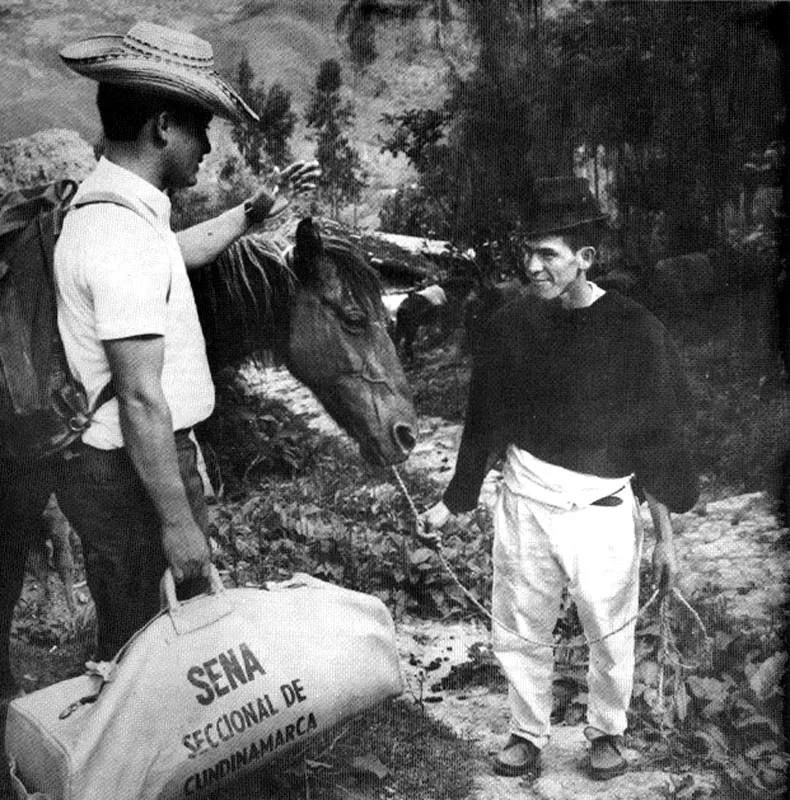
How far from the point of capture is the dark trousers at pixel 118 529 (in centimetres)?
314

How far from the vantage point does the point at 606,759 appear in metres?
3.46

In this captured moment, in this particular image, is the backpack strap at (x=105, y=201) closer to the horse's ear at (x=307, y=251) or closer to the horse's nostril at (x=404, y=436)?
the horse's ear at (x=307, y=251)

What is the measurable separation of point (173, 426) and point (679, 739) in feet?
5.96

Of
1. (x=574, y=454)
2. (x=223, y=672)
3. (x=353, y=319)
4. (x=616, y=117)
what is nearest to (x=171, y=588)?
A: (x=223, y=672)

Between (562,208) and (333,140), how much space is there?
0.71 meters

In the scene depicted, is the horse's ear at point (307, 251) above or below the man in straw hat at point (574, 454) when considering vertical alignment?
above

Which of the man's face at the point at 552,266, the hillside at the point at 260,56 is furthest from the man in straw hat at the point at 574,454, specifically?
the hillside at the point at 260,56

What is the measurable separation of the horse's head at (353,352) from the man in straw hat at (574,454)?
0.23 meters

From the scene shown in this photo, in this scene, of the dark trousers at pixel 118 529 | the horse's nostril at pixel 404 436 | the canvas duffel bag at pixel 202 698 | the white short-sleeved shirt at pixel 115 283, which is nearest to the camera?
the canvas duffel bag at pixel 202 698

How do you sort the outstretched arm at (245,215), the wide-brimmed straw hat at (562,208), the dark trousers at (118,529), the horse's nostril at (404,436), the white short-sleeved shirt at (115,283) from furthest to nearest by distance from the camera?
1. the horse's nostril at (404,436)
2. the wide-brimmed straw hat at (562,208)
3. the outstretched arm at (245,215)
4. the dark trousers at (118,529)
5. the white short-sleeved shirt at (115,283)

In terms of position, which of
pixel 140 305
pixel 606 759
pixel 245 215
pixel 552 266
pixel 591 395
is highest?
pixel 245 215

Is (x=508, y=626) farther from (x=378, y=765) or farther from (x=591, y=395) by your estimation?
(x=591, y=395)

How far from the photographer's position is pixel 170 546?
306cm

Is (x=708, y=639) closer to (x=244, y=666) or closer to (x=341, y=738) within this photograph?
(x=341, y=738)
